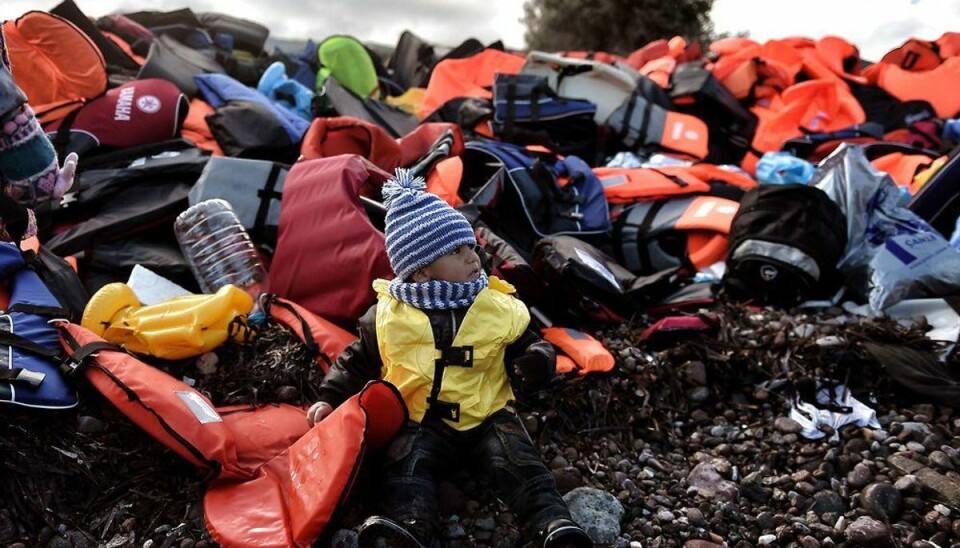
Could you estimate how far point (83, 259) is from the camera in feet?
11.3

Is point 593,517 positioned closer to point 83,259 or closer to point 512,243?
point 512,243

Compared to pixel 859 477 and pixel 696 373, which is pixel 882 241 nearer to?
pixel 696 373

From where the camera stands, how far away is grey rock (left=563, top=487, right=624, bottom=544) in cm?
226

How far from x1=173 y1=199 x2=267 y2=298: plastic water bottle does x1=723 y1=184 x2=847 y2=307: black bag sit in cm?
255

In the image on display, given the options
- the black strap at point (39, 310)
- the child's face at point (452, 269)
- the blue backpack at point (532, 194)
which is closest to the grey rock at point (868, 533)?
the child's face at point (452, 269)

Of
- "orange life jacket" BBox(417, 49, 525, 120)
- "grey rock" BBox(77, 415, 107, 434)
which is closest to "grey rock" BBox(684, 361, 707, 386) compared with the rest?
"grey rock" BBox(77, 415, 107, 434)

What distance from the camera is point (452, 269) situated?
2.38 metres

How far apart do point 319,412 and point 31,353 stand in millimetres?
1011

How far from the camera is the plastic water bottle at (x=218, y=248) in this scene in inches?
135

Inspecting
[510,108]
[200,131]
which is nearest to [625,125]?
[510,108]

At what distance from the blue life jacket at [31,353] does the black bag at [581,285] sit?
2031 mm

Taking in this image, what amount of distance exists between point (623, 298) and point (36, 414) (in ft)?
8.36

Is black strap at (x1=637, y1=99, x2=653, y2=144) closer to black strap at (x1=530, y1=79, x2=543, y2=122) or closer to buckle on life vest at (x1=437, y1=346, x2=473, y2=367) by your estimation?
black strap at (x1=530, y1=79, x2=543, y2=122)

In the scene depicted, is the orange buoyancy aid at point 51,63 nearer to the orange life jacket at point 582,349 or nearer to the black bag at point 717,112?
the orange life jacket at point 582,349
